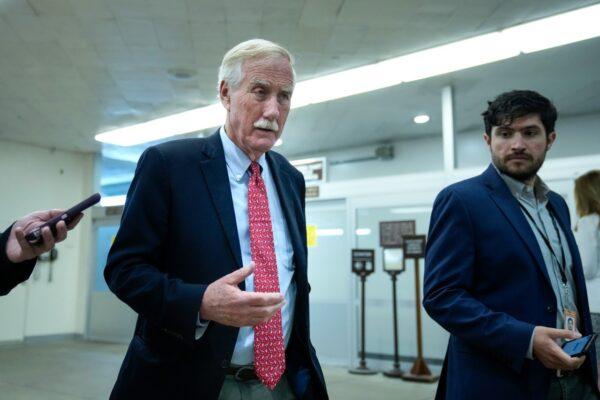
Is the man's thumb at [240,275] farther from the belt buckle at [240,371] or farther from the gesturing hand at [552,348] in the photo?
the gesturing hand at [552,348]

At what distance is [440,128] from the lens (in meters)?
7.84

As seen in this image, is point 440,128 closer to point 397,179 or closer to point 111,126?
point 397,179

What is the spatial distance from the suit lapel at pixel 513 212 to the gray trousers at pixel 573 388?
0.32 meters

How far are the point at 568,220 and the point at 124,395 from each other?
1736 mm

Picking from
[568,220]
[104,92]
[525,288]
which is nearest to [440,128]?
[104,92]

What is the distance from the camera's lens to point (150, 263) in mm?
1265

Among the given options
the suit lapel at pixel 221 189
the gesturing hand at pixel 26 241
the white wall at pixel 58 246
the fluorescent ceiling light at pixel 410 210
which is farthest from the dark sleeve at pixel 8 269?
the white wall at pixel 58 246

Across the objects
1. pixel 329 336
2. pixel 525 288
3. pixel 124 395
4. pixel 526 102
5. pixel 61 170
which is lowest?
pixel 329 336

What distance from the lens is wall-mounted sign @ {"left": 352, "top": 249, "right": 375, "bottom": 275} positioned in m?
6.25

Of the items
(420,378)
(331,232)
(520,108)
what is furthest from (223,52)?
(420,378)

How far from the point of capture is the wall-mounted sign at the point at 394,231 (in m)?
6.24

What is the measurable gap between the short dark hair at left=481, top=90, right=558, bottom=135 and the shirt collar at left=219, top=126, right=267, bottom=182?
3.29 feet

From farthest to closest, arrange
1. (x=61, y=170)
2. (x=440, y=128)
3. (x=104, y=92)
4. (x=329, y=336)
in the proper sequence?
(x=61, y=170) < (x=440, y=128) < (x=329, y=336) < (x=104, y=92)

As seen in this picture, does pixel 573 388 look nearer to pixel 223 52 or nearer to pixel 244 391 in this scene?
pixel 244 391
